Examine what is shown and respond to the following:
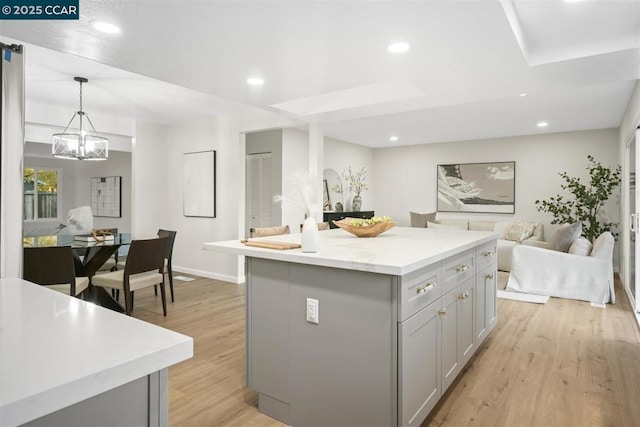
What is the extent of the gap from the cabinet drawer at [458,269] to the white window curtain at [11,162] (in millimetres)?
2015

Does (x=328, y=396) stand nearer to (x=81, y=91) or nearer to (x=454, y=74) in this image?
(x=454, y=74)

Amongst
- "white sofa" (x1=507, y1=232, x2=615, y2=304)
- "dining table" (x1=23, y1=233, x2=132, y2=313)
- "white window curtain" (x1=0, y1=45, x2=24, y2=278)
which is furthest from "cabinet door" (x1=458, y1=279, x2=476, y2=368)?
"dining table" (x1=23, y1=233, x2=132, y2=313)

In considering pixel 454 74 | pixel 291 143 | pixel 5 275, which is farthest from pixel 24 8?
pixel 291 143

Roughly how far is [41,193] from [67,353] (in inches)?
411

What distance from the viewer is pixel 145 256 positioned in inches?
148

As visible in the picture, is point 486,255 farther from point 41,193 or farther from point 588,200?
point 41,193

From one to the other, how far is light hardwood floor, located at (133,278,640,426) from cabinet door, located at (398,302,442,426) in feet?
0.85

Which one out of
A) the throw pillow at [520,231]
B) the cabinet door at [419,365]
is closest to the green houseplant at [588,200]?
the throw pillow at [520,231]

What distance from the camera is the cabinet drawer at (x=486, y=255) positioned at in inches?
115

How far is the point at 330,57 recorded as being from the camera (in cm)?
282

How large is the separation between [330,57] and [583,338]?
10.5 ft

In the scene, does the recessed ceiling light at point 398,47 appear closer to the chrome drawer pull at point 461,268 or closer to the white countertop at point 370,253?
the white countertop at point 370,253

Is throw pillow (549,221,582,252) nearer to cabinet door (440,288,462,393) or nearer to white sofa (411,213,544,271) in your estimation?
white sofa (411,213,544,271)

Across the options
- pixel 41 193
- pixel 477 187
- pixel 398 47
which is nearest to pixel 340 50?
pixel 398 47
